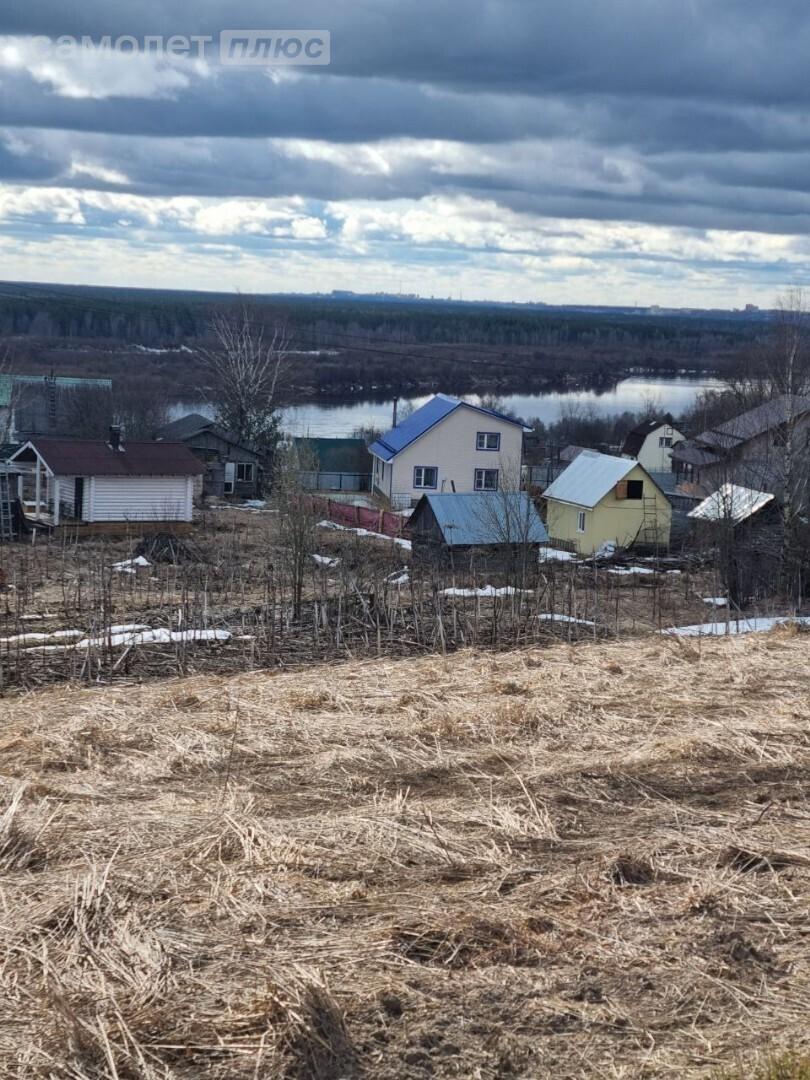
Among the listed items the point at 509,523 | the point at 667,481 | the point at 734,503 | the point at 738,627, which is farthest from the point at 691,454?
the point at 738,627

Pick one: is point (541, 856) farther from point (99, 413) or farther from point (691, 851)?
point (99, 413)

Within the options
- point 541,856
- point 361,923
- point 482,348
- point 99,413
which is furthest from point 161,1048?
point 482,348

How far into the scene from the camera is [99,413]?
1640 inches

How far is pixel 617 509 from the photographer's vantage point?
2769cm

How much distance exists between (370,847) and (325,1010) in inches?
59.0

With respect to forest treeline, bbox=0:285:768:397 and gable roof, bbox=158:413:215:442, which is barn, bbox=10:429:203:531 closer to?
gable roof, bbox=158:413:215:442

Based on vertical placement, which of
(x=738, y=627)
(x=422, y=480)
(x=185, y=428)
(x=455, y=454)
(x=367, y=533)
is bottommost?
(x=367, y=533)

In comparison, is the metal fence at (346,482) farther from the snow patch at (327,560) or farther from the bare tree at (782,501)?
the snow patch at (327,560)

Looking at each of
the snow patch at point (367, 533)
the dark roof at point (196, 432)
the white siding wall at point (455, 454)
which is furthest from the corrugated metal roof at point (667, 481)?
the snow patch at point (367, 533)

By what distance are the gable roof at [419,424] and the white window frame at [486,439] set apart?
1.70 feet

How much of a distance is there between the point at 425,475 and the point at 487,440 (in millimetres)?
2215

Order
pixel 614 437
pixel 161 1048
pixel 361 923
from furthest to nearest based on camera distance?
pixel 614 437 < pixel 361 923 < pixel 161 1048

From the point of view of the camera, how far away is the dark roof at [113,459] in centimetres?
2725

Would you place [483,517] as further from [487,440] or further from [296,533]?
[487,440]
